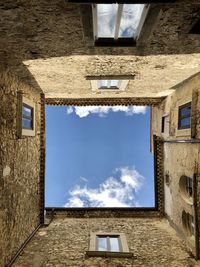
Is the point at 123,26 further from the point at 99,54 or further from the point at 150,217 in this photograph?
the point at 150,217

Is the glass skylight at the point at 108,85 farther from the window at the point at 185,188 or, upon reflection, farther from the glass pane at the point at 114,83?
the window at the point at 185,188

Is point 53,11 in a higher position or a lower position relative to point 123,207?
higher

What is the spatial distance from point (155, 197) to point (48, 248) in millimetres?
6214

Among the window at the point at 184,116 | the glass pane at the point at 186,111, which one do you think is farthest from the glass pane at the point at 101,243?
the glass pane at the point at 186,111

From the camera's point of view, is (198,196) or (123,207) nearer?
(198,196)

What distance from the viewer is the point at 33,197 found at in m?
10.9

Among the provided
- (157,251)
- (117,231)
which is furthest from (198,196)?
(117,231)

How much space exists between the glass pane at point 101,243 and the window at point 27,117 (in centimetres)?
466

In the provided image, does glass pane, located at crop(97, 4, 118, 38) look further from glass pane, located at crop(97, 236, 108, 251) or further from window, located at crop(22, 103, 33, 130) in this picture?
glass pane, located at crop(97, 236, 108, 251)

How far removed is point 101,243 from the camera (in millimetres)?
10031

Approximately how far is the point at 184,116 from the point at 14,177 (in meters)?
6.06

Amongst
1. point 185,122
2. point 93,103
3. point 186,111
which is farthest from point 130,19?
point 93,103

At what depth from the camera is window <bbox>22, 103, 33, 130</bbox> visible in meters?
9.64

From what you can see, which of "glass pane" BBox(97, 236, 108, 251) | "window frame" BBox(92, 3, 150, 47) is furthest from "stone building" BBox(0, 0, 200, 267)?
"glass pane" BBox(97, 236, 108, 251)
